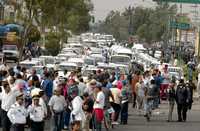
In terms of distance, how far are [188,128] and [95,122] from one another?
19.2 ft

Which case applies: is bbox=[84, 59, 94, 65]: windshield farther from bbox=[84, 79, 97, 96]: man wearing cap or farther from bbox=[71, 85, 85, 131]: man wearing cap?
bbox=[71, 85, 85, 131]: man wearing cap

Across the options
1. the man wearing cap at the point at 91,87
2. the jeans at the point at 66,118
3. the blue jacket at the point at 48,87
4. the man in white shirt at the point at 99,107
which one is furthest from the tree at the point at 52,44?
the man in white shirt at the point at 99,107

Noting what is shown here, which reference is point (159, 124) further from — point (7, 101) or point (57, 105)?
point (7, 101)

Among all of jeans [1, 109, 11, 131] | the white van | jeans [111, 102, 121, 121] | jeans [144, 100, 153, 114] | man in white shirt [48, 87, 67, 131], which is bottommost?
the white van

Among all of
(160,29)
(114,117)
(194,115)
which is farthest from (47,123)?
(160,29)

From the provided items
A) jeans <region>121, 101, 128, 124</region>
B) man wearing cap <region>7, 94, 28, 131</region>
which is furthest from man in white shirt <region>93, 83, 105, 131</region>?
jeans <region>121, 101, 128, 124</region>

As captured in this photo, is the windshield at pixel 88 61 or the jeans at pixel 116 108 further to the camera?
the windshield at pixel 88 61

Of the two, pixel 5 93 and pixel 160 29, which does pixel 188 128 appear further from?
pixel 160 29

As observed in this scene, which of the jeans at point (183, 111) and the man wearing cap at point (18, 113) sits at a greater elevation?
the man wearing cap at point (18, 113)

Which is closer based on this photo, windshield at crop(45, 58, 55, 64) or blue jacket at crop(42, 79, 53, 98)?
blue jacket at crop(42, 79, 53, 98)

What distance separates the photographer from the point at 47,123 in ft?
87.2

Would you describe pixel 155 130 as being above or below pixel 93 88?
below

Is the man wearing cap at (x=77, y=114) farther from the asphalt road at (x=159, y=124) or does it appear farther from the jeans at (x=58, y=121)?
the asphalt road at (x=159, y=124)

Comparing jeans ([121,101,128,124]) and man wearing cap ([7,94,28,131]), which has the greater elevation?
man wearing cap ([7,94,28,131])
